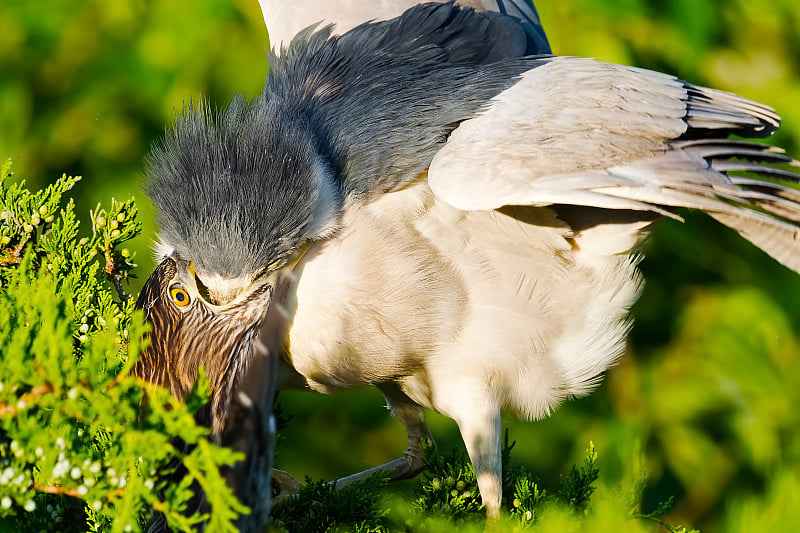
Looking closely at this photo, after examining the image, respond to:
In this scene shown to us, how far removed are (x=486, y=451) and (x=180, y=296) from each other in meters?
0.51

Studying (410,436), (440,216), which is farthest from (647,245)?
(440,216)

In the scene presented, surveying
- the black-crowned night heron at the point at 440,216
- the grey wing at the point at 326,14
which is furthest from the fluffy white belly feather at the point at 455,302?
the grey wing at the point at 326,14

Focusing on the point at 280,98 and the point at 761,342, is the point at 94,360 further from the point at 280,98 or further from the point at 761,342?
the point at 761,342

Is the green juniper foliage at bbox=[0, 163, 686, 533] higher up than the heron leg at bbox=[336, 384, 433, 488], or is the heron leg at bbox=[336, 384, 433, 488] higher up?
the green juniper foliage at bbox=[0, 163, 686, 533]

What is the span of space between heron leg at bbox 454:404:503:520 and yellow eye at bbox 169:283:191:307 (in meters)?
0.45

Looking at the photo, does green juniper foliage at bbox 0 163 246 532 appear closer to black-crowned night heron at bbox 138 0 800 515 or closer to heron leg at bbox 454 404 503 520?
black-crowned night heron at bbox 138 0 800 515

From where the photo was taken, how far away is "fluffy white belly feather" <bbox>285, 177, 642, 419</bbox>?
116 centimetres

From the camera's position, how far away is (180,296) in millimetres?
1152

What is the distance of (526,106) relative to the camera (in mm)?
1198

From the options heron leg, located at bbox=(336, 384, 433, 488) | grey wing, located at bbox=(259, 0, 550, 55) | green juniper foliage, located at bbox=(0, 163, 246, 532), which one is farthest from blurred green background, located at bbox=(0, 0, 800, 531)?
green juniper foliage, located at bbox=(0, 163, 246, 532)

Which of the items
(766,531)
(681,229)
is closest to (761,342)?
(681,229)

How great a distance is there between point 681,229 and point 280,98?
132 cm

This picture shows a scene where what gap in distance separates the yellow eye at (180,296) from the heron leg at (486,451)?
0.45m

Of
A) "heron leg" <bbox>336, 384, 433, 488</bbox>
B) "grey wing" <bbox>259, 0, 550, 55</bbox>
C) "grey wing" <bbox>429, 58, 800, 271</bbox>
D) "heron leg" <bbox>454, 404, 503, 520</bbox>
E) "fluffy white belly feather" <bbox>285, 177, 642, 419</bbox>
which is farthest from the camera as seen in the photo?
"grey wing" <bbox>259, 0, 550, 55</bbox>
